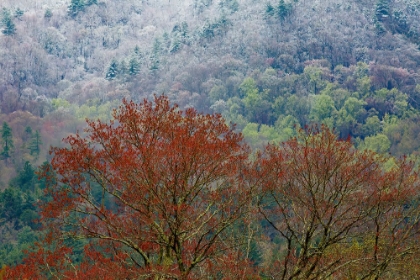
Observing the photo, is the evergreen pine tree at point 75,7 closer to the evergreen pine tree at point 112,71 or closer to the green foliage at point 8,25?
the green foliage at point 8,25

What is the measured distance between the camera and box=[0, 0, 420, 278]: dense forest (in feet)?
238

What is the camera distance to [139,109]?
39.7 feet

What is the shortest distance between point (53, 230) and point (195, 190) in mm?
2704

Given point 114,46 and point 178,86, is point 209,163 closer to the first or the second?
point 178,86

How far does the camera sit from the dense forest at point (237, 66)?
238 ft

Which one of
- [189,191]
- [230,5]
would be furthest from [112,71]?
[189,191]

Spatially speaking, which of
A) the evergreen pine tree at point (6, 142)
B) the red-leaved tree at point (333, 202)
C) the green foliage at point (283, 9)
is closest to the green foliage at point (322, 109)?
the green foliage at point (283, 9)

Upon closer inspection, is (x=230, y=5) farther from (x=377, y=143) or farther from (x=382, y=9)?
(x=377, y=143)

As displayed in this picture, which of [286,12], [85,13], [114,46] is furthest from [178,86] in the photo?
[85,13]

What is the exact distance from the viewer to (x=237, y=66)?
88.4m

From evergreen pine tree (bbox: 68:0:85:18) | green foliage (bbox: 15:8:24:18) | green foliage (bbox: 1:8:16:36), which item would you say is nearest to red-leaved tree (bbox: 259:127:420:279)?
green foliage (bbox: 1:8:16:36)

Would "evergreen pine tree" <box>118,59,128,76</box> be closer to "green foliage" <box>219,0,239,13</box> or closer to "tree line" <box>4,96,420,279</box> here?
"green foliage" <box>219,0,239,13</box>

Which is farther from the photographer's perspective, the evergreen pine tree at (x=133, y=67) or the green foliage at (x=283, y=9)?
the green foliage at (x=283, y=9)

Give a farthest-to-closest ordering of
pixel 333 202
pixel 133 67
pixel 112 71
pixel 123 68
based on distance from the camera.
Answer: pixel 112 71
pixel 123 68
pixel 133 67
pixel 333 202
